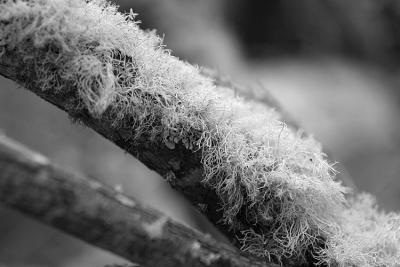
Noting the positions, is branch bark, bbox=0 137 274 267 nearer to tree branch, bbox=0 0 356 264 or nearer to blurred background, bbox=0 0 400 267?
tree branch, bbox=0 0 356 264

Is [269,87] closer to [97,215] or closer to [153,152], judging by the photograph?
[153,152]

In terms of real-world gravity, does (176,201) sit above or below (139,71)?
above

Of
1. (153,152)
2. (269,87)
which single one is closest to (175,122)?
(153,152)

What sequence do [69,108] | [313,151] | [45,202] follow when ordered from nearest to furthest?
[45,202]
[69,108]
[313,151]

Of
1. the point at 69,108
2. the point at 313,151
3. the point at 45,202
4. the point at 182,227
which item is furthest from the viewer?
the point at 313,151

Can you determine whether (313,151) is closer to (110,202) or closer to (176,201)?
(110,202)

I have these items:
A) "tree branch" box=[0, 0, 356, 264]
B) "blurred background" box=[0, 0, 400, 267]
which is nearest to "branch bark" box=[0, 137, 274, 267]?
"tree branch" box=[0, 0, 356, 264]

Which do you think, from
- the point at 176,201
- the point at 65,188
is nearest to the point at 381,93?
the point at 176,201
